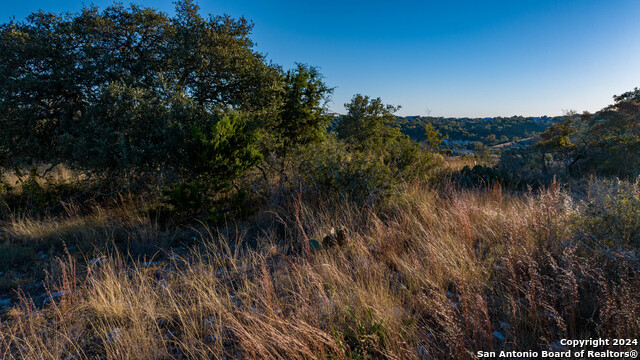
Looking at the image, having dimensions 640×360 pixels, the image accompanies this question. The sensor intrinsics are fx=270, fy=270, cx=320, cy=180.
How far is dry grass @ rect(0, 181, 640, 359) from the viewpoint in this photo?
75.2 inches

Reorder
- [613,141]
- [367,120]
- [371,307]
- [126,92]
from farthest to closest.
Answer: [367,120]
[613,141]
[126,92]
[371,307]

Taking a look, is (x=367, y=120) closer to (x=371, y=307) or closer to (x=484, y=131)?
(x=371, y=307)

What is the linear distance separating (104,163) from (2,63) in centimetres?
327

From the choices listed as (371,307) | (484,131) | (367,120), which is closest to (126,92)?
(371,307)

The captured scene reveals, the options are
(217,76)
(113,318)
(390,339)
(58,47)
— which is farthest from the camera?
(217,76)

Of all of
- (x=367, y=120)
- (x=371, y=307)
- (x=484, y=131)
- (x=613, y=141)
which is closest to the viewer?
(x=371, y=307)

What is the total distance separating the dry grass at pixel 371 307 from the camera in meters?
1.91

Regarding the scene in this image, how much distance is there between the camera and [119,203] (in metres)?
6.66

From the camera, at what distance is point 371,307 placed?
2146 mm

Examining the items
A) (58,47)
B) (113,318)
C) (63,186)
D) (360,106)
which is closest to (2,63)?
(58,47)

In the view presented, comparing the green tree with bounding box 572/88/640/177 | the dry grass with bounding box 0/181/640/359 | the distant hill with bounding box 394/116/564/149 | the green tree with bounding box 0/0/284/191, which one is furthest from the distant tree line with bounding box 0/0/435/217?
the distant hill with bounding box 394/116/564/149

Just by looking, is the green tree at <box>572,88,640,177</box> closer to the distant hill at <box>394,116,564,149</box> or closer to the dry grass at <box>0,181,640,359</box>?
the dry grass at <box>0,181,640,359</box>

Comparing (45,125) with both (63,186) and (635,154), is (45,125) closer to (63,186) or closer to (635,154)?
(63,186)

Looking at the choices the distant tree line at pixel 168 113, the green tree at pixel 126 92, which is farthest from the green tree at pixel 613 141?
the green tree at pixel 126 92
